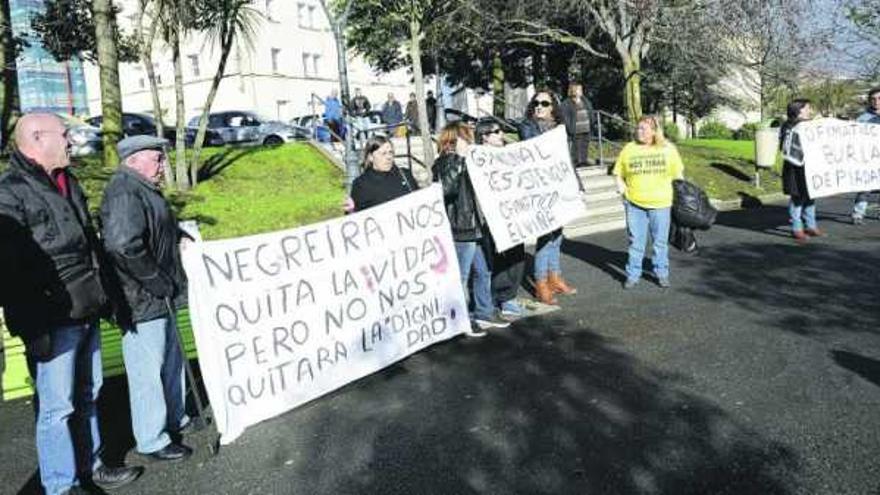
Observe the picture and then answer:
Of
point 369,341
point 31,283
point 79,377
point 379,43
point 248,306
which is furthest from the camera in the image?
point 379,43

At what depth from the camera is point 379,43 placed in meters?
32.0

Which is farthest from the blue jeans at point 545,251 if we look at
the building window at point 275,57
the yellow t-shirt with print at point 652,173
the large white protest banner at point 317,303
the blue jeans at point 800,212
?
the building window at point 275,57

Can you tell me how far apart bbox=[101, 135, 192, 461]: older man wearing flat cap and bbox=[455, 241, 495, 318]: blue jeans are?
257cm

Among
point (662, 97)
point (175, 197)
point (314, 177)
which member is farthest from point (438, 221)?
point (662, 97)

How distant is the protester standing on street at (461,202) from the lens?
6027mm

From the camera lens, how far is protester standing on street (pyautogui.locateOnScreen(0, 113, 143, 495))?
328 centimetres

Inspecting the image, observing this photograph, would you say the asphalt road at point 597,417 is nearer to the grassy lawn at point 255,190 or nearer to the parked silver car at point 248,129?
the grassy lawn at point 255,190

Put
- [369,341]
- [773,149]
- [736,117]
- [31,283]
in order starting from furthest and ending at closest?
[736,117] → [773,149] → [369,341] → [31,283]

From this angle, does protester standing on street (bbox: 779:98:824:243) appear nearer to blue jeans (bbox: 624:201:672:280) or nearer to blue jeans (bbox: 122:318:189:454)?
blue jeans (bbox: 624:201:672:280)

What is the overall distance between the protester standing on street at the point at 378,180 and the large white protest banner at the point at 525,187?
0.69m

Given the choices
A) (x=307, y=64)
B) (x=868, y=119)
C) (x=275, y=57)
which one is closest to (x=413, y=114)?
(x=868, y=119)

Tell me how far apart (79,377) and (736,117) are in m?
53.9

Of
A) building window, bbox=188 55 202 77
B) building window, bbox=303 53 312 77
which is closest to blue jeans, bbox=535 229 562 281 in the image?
→ building window, bbox=303 53 312 77

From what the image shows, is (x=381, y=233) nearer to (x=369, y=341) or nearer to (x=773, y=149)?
(x=369, y=341)
